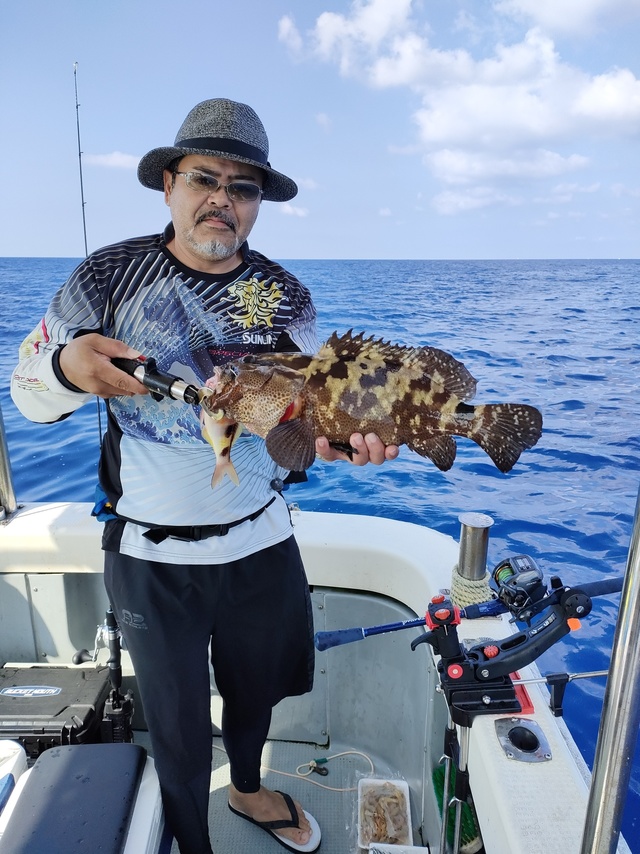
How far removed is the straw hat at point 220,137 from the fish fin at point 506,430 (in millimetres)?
1268

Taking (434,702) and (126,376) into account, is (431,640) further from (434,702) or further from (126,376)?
(126,376)

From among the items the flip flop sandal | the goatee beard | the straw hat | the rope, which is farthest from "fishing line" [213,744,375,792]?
the straw hat

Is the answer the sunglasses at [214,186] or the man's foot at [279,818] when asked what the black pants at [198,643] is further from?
the sunglasses at [214,186]

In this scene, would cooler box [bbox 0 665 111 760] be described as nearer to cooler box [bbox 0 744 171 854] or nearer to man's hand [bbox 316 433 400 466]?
cooler box [bbox 0 744 171 854]

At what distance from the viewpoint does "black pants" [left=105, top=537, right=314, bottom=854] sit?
2252 millimetres

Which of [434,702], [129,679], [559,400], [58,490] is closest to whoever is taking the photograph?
[434,702]

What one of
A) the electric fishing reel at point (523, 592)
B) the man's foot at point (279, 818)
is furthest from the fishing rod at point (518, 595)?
the man's foot at point (279, 818)

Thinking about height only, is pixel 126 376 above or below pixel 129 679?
above

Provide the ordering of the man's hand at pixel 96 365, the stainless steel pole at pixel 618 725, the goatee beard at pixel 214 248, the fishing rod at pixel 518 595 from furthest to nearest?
1. the goatee beard at pixel 214 248
2. the man's hand at pixel 96 365
3. the fishing rod at pixel 518 595
4. the stainless steel pole at pixel 618 725

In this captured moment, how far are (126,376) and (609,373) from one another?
47.7ft

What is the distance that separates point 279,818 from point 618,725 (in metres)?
2.41

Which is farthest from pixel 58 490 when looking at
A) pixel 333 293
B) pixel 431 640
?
pixel 333 293

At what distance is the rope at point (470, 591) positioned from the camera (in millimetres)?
2510

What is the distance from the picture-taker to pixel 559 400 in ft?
38.8
